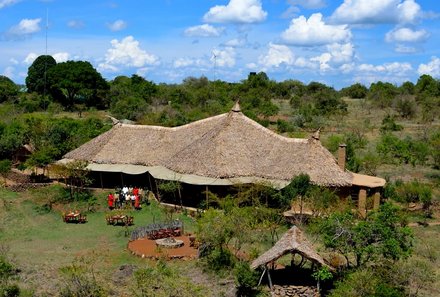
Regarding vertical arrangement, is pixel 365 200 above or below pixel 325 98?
below

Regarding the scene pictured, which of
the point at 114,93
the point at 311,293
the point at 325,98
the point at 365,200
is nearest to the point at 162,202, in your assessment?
the point at 365,200

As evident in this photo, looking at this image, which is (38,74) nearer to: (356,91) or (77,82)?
(77,82)

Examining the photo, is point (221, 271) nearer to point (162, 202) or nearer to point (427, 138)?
point (162, 202)

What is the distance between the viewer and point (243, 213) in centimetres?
2183

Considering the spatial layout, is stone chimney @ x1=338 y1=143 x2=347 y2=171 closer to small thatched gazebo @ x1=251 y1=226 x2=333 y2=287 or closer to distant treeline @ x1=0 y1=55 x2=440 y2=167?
small thatched gazebo @ x1=251 y1=226 x2=333 y2=287

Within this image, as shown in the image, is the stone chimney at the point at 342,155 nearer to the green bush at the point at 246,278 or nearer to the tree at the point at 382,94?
the green bush at the point at 246,278

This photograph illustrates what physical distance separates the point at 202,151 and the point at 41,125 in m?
16.6

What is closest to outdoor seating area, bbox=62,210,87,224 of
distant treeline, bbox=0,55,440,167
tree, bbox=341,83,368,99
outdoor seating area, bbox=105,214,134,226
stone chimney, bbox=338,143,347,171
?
outdoor seating area, bbox=105,214,134,226

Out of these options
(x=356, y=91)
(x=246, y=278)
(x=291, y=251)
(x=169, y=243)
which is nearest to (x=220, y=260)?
(x=246, y=278)

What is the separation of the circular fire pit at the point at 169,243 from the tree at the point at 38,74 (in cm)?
6088

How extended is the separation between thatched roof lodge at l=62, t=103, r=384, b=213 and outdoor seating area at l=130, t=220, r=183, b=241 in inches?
149

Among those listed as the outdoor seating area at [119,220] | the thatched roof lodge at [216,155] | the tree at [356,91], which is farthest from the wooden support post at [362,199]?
the tree at [356,91]

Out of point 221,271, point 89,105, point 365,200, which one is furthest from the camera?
point 89,105

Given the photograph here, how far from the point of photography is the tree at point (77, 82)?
71500mm
